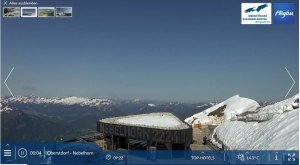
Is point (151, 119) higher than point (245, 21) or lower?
lower

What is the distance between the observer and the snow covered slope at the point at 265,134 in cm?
3296

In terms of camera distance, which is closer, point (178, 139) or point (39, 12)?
point (39, 12)

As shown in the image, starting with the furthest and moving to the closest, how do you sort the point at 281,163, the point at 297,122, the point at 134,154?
1. the point at 134,154
2. the point at 297,122
3. the point at 281,163

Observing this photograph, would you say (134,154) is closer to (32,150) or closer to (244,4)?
(32,150)

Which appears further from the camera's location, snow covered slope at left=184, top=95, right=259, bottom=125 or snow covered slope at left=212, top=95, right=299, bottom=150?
snow covered slope at left=184, top=95, right=259, bottom=125

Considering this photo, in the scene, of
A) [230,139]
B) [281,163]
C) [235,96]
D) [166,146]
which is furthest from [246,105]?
[281,163]

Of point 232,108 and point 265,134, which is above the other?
point 265,134

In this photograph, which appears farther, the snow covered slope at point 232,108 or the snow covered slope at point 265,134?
the snow covered slope at point 232,108

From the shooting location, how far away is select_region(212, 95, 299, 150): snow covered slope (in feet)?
108

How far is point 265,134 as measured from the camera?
39.8 meters

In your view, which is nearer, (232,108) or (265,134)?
(265,134)

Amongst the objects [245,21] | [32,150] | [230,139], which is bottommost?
[230,139]

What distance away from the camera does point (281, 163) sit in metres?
25.0

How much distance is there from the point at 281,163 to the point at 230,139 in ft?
85.0
